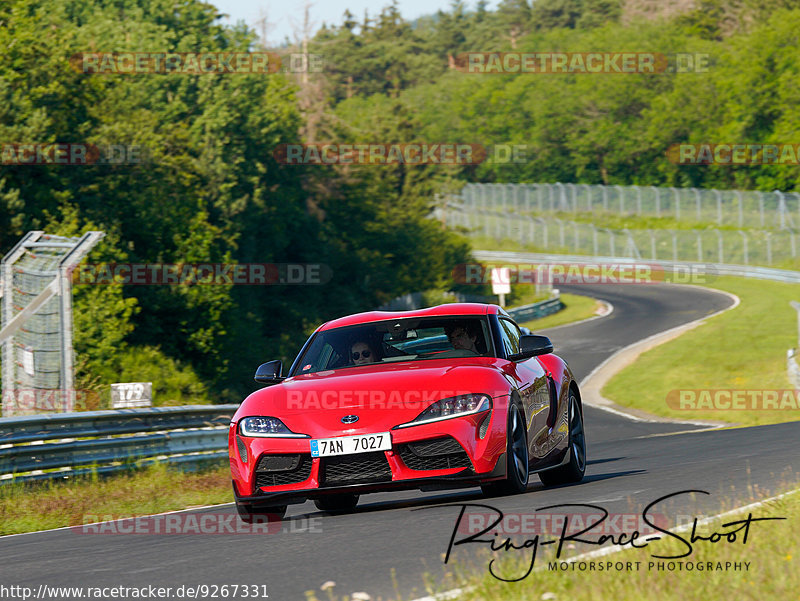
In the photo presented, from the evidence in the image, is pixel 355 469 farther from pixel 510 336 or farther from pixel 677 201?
pixel 677 201

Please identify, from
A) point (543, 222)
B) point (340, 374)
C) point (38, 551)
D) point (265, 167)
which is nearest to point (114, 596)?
point (38, 551)

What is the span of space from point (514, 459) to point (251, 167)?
48.4 meters

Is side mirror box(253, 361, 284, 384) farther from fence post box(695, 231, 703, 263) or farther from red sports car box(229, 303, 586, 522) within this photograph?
fence post box(695, 231, 703, 263)

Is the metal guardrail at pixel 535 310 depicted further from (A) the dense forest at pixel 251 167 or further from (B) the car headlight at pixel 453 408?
(B) the car headlight at pixel 453 408

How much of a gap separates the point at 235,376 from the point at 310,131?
77.6 ft

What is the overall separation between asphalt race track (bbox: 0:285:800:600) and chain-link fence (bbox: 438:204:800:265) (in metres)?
52.1

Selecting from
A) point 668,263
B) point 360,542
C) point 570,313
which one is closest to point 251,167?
point 570,313

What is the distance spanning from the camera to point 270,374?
956 centimetres

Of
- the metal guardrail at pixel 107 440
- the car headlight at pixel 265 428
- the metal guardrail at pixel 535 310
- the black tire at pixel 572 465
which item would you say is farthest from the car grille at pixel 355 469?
the metal guardrail at pixel 535 310

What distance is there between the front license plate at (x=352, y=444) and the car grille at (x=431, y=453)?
14cm

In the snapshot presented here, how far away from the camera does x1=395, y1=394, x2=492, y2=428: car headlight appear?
8133 mm

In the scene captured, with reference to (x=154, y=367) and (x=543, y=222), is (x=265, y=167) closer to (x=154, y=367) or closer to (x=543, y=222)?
(x=154, y=367)

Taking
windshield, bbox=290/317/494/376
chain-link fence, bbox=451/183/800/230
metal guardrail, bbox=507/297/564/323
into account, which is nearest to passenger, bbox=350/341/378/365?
windshield, bbox=290/317/494/376

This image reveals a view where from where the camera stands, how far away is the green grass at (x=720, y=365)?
2702 cm
